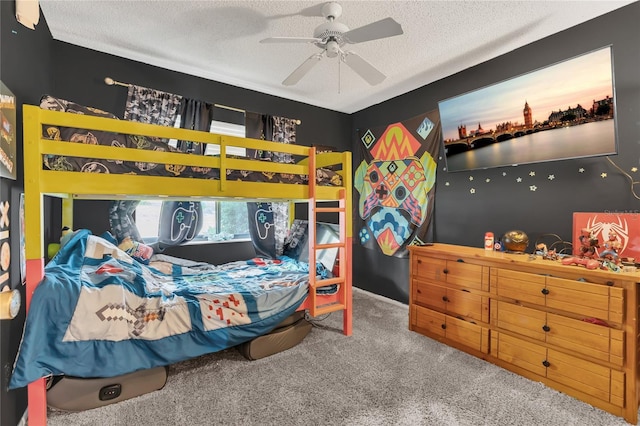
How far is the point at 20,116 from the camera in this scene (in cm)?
174

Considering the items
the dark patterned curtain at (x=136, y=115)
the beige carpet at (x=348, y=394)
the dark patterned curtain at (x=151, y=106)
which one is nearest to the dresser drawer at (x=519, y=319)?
the beige carpet at (x=348, y=394)

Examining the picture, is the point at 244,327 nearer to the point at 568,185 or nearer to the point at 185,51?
the point at 185,51

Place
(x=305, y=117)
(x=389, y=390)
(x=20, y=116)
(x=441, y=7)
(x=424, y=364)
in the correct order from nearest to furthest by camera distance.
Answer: (x=20, y=116) → (x=389, y=390) → (x=441, y=7) → (x=424, y=364) → (x=305, y=117)

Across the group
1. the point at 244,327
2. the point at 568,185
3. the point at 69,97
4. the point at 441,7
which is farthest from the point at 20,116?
the point at 568,185

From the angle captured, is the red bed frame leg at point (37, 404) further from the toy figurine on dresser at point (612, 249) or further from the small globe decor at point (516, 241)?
the toy figurine on dresser at point (612, 249)

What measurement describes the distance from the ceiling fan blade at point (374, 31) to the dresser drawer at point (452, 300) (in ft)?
7.23

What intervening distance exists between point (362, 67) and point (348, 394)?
96.0 inches

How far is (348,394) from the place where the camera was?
2.03m

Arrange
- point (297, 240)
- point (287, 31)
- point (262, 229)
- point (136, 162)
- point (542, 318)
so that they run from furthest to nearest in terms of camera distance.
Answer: point (262, 229) → point (297, 240) → point (287, 31) → point (542, 318) → point (136, 162)

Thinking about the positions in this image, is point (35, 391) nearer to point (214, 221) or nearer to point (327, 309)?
point (327, 309)

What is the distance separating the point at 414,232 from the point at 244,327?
243cm

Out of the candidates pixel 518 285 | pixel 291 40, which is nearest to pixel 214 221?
pixel 291 40

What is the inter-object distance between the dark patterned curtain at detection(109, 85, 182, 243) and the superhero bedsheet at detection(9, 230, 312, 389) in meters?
0.77

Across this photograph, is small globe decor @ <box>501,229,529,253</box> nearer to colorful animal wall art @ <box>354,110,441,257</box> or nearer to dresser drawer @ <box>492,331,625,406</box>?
dresser drawer @ <box>492,331,625,406</box>
